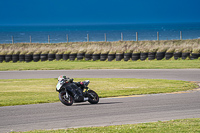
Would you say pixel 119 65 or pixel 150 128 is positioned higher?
pixel 119 65

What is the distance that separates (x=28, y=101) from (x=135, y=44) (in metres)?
28.6

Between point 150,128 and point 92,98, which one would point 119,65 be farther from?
point 150,128

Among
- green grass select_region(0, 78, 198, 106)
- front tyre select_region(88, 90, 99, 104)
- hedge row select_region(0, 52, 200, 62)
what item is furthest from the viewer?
hedge row select_region(0, 52, 200, 62)

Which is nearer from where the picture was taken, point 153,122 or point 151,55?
point 153,122

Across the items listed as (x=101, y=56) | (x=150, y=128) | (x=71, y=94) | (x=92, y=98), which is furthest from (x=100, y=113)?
(x=101, y=56)

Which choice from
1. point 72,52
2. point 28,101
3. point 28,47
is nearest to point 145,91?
point 28,101

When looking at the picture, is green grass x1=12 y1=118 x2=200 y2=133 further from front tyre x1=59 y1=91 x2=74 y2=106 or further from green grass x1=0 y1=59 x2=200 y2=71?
green grass x1=0 y1=59 x2=200 y2=71

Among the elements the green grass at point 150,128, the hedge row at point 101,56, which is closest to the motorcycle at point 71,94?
the green grass at point 150,128

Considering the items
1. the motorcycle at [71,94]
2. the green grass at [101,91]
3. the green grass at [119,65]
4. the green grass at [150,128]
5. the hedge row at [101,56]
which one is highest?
the hedge row at [101,56]

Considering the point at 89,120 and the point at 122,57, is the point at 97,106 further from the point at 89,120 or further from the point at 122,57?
the point at 122,57

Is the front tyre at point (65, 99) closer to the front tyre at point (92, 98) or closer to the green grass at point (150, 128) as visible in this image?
the front tyre at point (92, 98)

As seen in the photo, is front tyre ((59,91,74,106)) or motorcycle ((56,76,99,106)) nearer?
front tyre ((59,91,74,106))

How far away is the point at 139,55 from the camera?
35.0 metres

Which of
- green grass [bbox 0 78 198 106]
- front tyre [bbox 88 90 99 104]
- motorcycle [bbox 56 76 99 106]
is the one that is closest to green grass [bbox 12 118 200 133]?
motorcycle [bbox 56 76 99 106]
